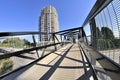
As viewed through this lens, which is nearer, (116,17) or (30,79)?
(116,17)

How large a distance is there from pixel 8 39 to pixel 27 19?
69.6 metres

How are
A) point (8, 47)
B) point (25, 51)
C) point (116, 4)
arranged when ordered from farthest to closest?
1. point (25, 51)
2. point (8, 47)
3. point (116, 4)

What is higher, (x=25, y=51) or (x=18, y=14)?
(x=18, y=14)

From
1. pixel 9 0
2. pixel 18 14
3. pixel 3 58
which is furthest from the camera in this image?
pixel 18 14

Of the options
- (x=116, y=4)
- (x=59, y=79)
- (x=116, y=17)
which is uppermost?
(x=116, y=4)

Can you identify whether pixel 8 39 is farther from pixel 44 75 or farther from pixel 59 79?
pixel 59 79

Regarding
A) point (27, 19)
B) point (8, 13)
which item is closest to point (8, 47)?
point (8, 13)

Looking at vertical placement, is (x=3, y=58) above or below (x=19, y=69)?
above

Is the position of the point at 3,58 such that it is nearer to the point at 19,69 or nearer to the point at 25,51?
the point at 19,69

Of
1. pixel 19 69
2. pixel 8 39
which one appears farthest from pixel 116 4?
pixel 19 69

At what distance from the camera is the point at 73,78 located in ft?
8.59

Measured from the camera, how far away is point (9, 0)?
54.3 meters

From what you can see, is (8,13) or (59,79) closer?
(59,79)

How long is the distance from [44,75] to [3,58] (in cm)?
70
